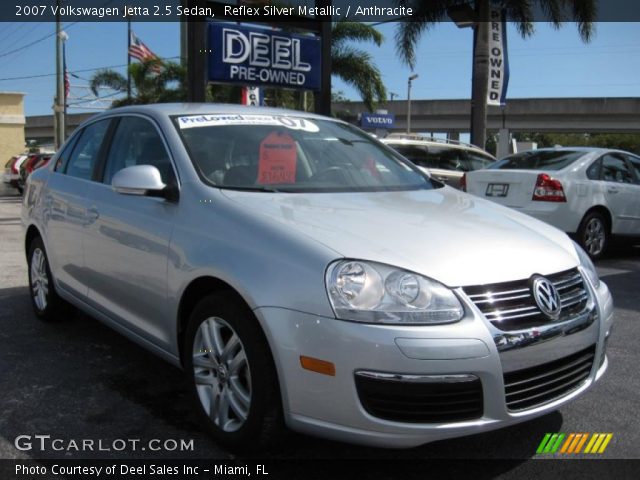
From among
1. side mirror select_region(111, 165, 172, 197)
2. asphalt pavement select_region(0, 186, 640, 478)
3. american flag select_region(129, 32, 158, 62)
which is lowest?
asphalt pavement select_region(0, 186, 640, 478)

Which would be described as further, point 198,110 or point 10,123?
point 10,123

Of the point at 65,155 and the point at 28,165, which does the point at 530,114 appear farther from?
the point at 65,155

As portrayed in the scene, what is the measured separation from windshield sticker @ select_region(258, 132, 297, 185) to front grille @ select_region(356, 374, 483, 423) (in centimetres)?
137

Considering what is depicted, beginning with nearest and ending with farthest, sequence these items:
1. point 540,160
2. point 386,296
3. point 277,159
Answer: point 386,296 < point 277,159 < point 540,160

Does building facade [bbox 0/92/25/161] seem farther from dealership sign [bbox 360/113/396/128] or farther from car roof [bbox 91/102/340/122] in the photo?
car roof [bbox 91/102/340/122]

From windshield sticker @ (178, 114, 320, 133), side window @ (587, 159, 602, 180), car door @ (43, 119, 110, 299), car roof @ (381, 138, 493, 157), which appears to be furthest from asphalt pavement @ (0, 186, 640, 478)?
car roof @ (381, 138, 493, 157)

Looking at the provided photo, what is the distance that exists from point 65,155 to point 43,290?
1.01 m

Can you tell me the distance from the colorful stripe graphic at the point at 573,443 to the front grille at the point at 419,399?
74cm

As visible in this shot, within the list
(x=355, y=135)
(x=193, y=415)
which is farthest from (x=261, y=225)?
(x=355, y=135)

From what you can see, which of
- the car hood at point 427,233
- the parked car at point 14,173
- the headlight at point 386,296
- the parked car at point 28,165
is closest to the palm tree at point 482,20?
the parked car at point 28,165

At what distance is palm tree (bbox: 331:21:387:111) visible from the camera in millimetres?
20938

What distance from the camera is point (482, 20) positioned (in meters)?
16.1

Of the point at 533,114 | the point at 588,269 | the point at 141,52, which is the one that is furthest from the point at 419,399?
the point at 533,114

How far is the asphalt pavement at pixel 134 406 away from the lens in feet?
9.22
